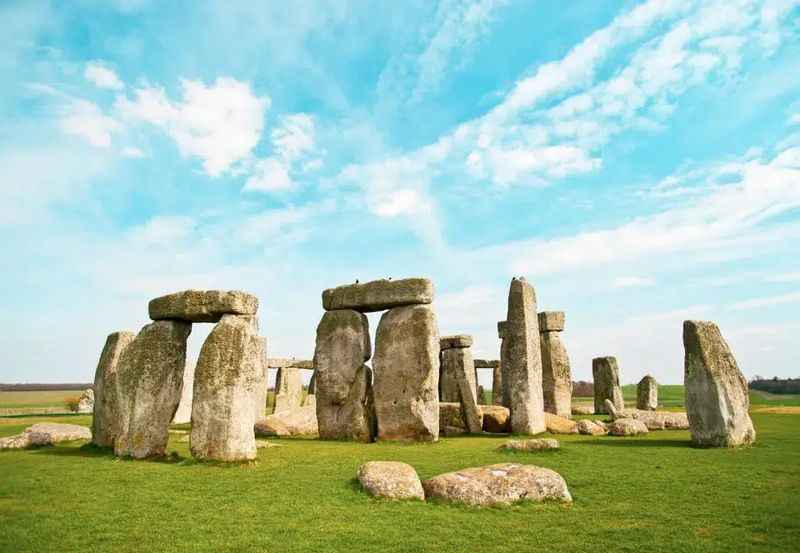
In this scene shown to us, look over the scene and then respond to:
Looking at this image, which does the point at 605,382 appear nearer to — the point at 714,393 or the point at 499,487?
the point at 714,393

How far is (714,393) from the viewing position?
414 inches

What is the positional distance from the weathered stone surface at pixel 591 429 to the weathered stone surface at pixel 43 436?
12.4m

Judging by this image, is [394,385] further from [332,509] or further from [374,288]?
[332,509]

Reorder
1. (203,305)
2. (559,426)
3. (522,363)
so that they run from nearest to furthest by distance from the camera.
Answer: (203,305) → (522,363) → (559,426)

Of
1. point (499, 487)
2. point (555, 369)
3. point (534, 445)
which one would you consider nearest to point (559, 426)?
point (555, 369)

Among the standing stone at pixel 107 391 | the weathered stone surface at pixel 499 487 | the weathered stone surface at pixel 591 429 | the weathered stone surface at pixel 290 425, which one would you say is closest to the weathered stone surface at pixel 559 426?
the weathered stone surface at pixel 591 429

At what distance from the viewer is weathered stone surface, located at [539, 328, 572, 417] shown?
59.5 feet

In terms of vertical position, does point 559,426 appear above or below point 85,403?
below

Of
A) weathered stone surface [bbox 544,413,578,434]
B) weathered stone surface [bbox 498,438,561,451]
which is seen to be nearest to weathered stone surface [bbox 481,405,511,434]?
weathered stone surface [bbox 544,413,578,434]

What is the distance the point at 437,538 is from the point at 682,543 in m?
2.16

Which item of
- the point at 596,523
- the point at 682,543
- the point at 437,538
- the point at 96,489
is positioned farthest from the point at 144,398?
the point at 682,543

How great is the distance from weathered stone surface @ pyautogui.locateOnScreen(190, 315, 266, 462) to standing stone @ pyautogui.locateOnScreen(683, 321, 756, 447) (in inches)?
324

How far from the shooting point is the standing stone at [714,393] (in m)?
10.5

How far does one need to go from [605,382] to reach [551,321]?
5.85 m
